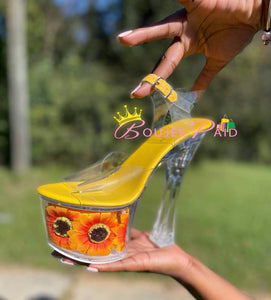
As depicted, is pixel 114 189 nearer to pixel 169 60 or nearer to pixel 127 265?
pixel 127 265

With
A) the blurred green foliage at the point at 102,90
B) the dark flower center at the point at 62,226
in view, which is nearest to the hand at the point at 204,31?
the dark flower center at the point at 62,226

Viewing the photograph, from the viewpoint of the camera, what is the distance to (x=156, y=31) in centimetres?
84

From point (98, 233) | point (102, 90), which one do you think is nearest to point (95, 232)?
point (98, 233)

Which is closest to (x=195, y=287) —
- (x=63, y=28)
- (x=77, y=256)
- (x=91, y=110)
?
(x=77, y=256)

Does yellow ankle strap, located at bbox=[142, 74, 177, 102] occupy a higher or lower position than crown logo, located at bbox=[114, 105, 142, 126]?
higher

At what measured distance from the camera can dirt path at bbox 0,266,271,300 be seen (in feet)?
6.98

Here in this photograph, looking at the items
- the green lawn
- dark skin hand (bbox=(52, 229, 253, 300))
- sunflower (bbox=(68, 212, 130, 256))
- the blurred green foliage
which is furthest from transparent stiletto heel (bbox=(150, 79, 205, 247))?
the blurred green foliage

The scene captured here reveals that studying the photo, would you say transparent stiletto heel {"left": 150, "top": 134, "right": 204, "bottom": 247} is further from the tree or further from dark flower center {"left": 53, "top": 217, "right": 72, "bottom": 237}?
the tree

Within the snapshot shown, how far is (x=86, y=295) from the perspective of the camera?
7.02 ft

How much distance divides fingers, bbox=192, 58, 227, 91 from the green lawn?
1085mm

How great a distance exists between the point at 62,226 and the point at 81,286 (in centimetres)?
150

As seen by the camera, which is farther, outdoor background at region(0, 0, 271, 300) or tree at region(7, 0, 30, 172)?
tree at region(7, 0, 30, 172)

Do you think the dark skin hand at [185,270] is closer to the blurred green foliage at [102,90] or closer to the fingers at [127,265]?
the fingers at [127,265]

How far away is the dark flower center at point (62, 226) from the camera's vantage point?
0.89 metres
